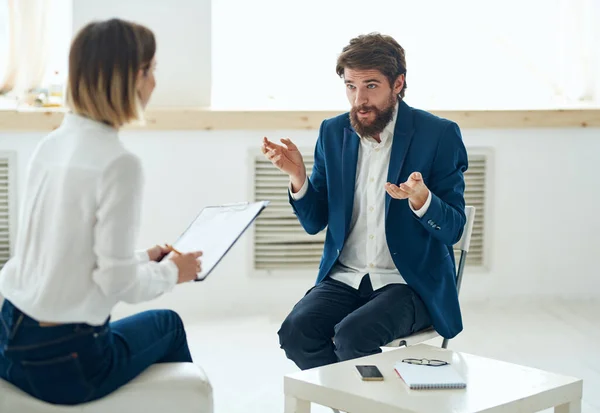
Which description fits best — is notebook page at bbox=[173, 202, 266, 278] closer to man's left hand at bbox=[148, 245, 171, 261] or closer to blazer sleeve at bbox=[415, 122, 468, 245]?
man's left hand at bbox=[148, 245, 171, 261]

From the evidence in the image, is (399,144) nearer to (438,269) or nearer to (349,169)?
(349,169)

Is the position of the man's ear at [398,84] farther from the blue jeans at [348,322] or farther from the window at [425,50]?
the window at [425,50]

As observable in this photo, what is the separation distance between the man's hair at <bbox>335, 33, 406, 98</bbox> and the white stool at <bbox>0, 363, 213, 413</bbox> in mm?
1106

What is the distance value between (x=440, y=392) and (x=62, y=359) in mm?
805

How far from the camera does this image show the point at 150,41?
1760mm

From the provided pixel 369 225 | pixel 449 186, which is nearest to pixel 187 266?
pixel 369 225

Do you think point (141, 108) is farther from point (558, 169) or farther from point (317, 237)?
point (558, 169)

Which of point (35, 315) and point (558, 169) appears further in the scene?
point (558, 169)

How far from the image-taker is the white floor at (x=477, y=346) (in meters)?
3.07

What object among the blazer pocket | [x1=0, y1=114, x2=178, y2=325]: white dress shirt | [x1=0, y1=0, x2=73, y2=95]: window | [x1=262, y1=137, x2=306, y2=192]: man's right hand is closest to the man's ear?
[x1=262, y1=137, x2=306, y2=192]: man's right hand

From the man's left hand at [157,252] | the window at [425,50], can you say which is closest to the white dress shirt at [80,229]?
the man's left hand at [157,252]

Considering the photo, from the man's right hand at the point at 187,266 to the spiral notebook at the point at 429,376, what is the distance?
53cm

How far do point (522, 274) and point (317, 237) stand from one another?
1055 mm

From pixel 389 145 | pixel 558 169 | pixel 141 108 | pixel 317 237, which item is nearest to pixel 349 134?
pixel 389 145
